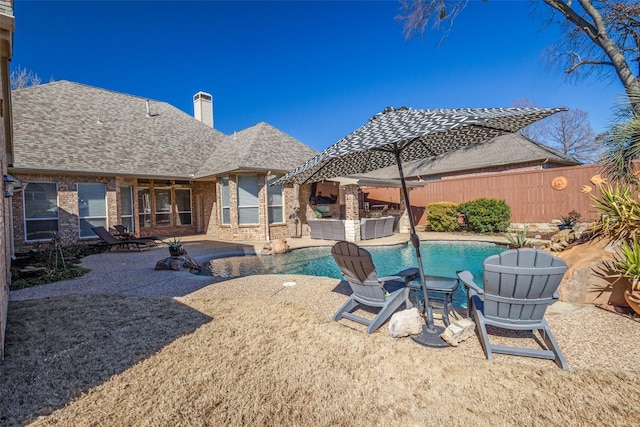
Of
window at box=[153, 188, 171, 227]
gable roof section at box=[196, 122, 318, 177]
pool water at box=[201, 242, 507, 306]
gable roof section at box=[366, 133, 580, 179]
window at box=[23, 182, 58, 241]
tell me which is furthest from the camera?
gable roof section at box=[366, 133, 580, 179]

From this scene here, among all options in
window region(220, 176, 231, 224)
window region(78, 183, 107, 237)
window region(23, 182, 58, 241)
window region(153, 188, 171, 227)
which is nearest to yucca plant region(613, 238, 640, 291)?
window region(220, 176, 231, 224)

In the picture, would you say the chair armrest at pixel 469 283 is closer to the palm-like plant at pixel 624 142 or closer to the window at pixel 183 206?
the palm-like plant at pixel 624 142

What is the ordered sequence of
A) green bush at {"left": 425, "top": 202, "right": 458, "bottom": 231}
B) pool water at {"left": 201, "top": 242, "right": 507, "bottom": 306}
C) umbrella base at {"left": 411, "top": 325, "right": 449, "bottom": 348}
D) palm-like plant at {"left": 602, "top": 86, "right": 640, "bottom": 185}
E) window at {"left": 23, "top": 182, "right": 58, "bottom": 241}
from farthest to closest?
green bush at {"left": 425, "top": 202, "right": 458, "bottom": 231} < window at {"left": 23, "top": 182, "right": 58, "bottom": 241} < pool water at {"left": 201, "top": 242, "right": 507, "bottom": 306} < palm-like plant at {"left": 602, "top": 86, "right": 640, "bottom": 185} < umbrella base at {"left": 411, "top": 325, "right": 449, "bottom": 348}

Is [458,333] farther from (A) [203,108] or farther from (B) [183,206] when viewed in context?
(A) [203,108]

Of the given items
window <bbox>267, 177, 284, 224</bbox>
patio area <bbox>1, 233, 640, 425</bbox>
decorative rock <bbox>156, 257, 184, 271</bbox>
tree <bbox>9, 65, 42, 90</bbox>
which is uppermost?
tree <bbox>9, 65, 42, 90</bbox>

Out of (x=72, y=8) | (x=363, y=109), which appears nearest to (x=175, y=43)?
(x=72, y=8)

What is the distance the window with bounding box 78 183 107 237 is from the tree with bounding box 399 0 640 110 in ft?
47.5

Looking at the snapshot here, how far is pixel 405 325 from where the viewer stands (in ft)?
12.3

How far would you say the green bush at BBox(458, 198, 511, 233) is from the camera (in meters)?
13.5

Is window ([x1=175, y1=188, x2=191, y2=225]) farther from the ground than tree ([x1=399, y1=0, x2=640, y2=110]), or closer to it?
closer to it

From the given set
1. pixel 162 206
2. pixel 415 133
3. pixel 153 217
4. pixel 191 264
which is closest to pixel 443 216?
pixel 191 264

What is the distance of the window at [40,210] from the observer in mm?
11367

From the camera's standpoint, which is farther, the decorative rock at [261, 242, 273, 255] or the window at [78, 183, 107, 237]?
the window at [78, 183, 107, 237]

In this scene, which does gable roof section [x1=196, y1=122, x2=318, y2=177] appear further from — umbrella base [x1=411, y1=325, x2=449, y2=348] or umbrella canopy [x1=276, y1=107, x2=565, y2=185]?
umbrella base [x1=411, y1=325, x2=449, y2=348]
